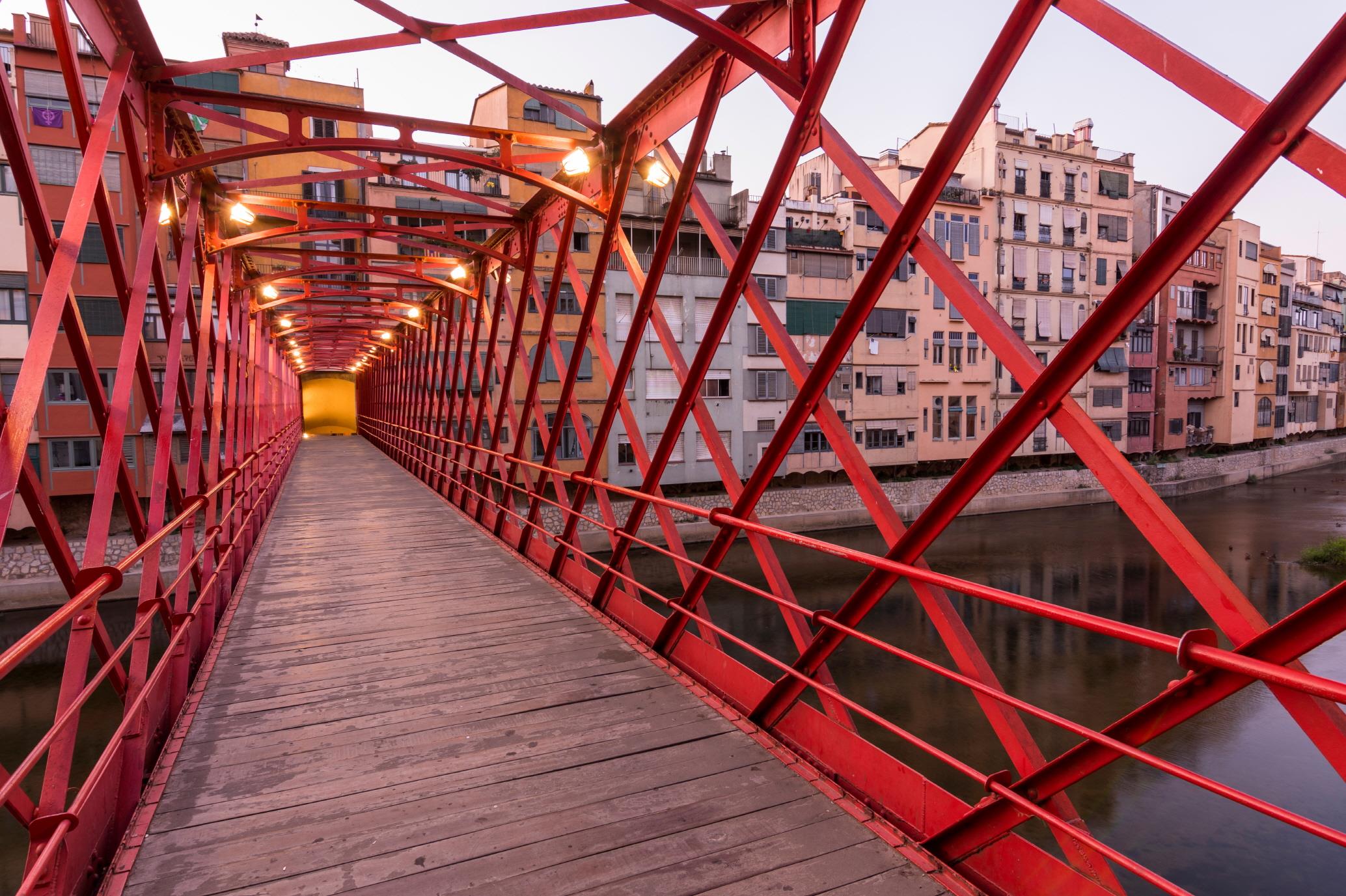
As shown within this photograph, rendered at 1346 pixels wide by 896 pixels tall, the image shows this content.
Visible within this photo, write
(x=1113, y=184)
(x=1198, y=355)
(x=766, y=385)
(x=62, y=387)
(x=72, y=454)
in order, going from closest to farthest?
(x=62, y=387) < (x=72, y=454) < (x=766, y=385) < (x=1113, y=184) < (x=1198, y=355)

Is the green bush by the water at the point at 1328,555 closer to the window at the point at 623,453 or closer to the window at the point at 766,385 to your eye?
the window at the point at 766,385

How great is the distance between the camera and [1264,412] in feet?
156

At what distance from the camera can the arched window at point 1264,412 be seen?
1844 inches

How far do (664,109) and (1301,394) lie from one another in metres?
64.7

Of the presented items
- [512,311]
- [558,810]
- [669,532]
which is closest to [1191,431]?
[512,311]

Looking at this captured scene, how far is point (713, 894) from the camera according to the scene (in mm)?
2557

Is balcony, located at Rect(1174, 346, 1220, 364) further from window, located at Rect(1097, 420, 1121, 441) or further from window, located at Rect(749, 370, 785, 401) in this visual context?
window, located at Rect(749, 370, 785, 401)

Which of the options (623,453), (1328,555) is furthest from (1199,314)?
(623,453)

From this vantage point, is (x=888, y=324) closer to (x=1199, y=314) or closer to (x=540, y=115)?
(x=540, y=115)

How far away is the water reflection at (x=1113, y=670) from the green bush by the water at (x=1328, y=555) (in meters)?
0.57

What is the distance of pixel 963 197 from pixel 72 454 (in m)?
32.7

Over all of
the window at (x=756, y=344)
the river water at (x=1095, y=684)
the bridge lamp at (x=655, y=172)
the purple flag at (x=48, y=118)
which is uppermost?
the purple flag at (x=48, y=118)

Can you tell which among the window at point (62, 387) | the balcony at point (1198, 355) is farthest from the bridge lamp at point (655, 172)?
the balcony at point (1198, 355)

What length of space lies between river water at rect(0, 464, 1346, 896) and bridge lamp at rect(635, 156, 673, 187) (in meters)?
11.1
